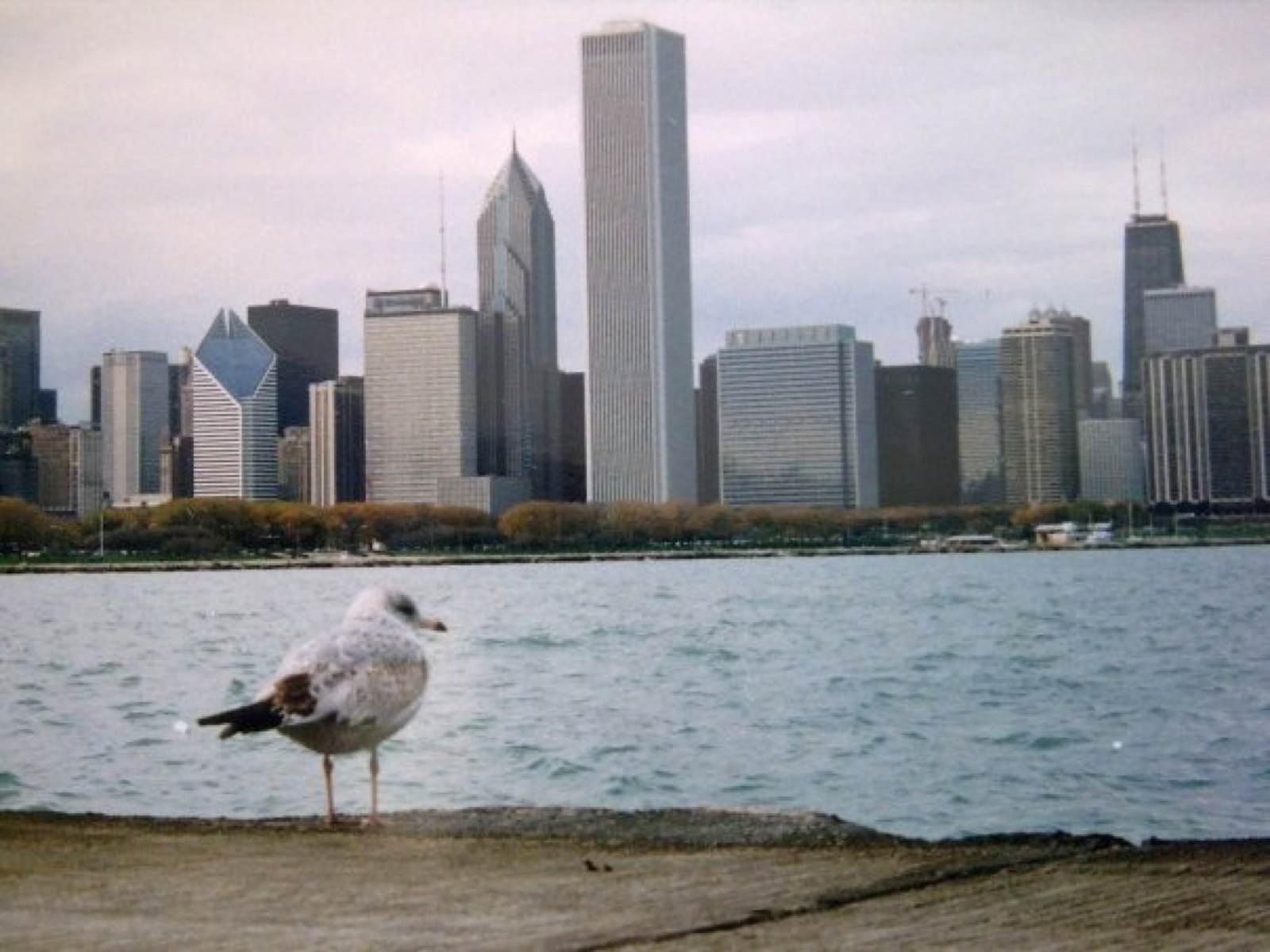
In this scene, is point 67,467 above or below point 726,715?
above

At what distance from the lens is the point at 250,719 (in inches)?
116

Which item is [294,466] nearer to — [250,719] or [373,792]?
[373,792]

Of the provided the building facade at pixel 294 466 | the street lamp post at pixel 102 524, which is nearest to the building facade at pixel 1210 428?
the building facade at pixel 294 466

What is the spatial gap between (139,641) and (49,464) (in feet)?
23.9

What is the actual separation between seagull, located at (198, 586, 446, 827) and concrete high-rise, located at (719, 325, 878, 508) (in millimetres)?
97402

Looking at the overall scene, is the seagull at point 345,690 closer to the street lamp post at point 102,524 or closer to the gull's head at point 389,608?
the gull's head at point 389,608

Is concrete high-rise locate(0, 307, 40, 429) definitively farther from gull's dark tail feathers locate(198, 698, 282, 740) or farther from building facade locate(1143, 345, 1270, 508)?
building facade locate(1143, 345, 1270, 508)

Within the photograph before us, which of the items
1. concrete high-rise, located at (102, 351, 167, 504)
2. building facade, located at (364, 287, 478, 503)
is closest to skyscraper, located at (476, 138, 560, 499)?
building facade, located at (364, 287, 478, 503)

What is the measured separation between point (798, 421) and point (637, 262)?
14.3 m

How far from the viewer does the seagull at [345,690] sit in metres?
2.99

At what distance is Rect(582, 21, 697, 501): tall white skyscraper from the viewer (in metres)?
104

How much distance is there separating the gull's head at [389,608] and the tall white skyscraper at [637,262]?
320ft

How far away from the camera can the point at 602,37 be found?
11544 cm

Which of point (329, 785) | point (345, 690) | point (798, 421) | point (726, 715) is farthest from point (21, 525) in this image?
point (798, 421)
